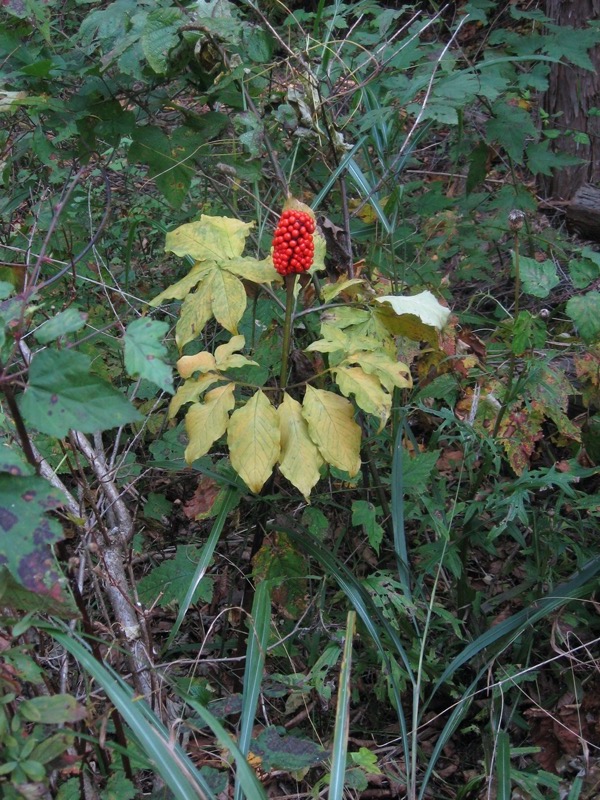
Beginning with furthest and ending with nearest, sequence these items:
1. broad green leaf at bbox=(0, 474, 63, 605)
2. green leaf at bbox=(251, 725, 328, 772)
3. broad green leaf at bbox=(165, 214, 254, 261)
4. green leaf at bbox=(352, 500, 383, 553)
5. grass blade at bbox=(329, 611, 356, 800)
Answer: green leaf at bbox=(352, 500, 383, 553) → broad green leaf at bbox=(165, 214, 254, 261) → green leaf at bbox=(251, 725, 328, 772) → grass blade at bbox=(329, 611, 356, 800) → broad green leaf at bbox=(0, 474, 63, 605)

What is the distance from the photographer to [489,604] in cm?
205

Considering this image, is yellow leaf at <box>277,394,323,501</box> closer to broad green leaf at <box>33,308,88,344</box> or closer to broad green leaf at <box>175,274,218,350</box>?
broad green leaf at <box>175,274,218,350</box>

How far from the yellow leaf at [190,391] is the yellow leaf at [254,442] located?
4.6 inches

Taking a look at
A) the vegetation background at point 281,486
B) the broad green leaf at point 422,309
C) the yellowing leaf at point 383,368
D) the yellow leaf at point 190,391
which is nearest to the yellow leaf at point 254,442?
the vegetation background at point 281,486

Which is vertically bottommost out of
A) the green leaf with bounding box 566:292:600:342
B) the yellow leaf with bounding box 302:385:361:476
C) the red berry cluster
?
the green leaf with bounding box 566:292:600:342

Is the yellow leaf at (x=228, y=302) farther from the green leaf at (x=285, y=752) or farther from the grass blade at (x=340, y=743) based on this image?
the green leaf at (x=285, y=752)

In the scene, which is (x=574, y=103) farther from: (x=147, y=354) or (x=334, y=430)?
(x=147, y=354)

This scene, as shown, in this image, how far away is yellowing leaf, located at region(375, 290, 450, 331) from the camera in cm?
150

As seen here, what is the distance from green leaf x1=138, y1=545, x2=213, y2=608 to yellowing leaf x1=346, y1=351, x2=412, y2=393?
0.72m

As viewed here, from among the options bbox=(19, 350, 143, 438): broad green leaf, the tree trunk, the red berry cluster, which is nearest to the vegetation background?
bbox=(19, 350, 143, 438): broad green leaf

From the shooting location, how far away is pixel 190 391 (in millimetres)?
1536

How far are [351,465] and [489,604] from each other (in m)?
0.85

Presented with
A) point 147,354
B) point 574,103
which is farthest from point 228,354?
point 574,103

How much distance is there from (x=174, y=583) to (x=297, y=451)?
2.08 ft
